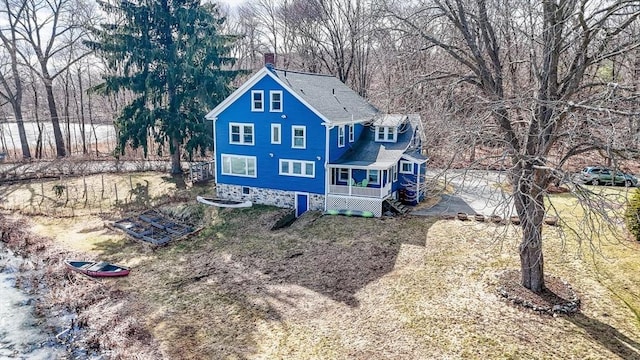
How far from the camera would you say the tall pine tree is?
27.6 meters

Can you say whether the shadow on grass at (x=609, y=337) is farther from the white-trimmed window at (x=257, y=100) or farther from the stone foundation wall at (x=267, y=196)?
the white-trimmed window at (x=257, y=100)

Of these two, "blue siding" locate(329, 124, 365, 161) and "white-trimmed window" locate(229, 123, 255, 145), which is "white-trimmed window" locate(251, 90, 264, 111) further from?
"blue siding" locate(329, 124, 365, 161)

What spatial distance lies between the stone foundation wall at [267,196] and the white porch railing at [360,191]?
35.2 inches

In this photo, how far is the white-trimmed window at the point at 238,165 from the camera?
2381 cm

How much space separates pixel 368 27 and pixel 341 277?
8732 millimetres

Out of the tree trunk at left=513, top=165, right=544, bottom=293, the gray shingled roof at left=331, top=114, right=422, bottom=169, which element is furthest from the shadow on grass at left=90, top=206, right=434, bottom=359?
the tree trunk at left=513, top=165, right=544, bottom=293

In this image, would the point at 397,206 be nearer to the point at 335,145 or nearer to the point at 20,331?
the point at 335,145

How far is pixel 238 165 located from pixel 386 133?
28.6 feet

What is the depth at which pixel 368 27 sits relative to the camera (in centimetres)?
1401

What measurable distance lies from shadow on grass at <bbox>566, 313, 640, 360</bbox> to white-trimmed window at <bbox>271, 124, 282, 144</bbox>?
15.5m

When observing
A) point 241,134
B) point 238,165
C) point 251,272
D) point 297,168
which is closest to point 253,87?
point 241,134

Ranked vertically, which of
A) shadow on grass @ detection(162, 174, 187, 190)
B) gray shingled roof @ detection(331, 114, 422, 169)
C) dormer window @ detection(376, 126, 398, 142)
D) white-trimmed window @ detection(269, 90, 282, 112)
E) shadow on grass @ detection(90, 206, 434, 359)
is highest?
white-trimmed window @ detection(269, 90, 282, 112)

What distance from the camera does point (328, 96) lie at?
24859 mm

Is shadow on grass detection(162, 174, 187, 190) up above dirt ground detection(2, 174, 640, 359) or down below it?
above
